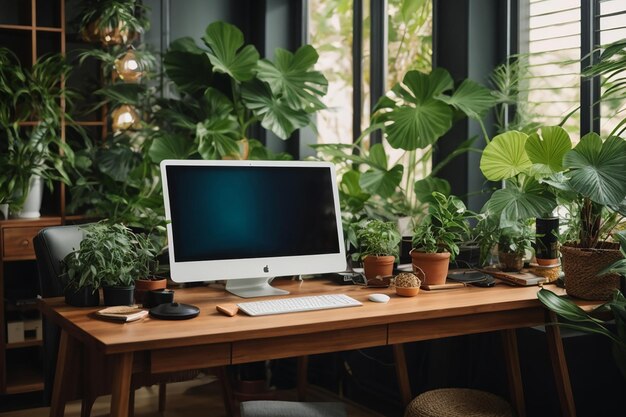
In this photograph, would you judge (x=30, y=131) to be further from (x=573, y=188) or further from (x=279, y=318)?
(x=573, y=188)

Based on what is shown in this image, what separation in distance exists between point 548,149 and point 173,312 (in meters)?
1.56

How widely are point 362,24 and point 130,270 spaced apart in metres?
2.49

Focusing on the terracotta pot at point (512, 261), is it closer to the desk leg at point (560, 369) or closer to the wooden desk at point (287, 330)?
the wooden desk at point (287, 330)

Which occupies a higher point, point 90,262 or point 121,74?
point 121,74

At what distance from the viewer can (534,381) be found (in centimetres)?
333

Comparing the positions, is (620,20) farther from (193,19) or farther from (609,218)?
(193,19)

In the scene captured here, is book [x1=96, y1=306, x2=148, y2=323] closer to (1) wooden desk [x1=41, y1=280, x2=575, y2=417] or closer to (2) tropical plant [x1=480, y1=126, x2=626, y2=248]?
(1) wooden desk [x1=41, y1=280, x2=575, y2=417]

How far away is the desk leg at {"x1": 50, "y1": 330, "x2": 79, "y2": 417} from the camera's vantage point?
110 inches

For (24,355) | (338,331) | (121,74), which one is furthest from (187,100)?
(338,331)

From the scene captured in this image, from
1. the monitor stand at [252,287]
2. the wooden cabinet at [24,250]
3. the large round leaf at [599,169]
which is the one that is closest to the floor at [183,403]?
the wooden cabinet at [24,250]

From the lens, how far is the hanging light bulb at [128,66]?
15.0ft

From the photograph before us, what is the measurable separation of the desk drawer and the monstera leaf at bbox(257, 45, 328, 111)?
1.46 meters

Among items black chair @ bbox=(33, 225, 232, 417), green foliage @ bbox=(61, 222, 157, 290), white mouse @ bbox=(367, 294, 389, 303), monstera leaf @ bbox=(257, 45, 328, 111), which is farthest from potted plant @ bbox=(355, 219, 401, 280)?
monstera leaf @ bbox=(257, 45, 328, 111)

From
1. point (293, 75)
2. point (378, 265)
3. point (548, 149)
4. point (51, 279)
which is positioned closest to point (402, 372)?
point (378, 265)
